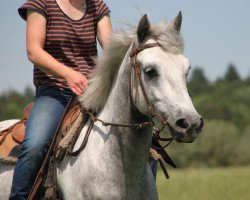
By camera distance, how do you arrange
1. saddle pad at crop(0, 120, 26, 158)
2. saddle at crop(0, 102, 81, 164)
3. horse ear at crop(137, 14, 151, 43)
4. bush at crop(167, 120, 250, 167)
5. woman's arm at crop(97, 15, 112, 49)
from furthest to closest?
bush at crop(167, 120, 250, 167) < woman's arm at crop(97, 15, 112, 49) < saddle pad at crop(0, 120, 26, 158) < saddle at crop(0, 102, 81, 164) < horse ear at crop(137, 14, 151, 43)

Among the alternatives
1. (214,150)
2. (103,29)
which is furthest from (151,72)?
(214,150)

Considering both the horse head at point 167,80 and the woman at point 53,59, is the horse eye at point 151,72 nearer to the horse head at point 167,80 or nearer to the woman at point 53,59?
the horse head at point 167,80

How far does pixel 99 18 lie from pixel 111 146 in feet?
5.59

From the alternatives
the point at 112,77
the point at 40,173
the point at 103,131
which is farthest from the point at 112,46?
the point at 40,173

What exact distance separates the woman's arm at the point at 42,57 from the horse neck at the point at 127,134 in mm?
430

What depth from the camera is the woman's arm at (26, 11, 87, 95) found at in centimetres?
601

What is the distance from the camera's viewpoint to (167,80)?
5.20 metres

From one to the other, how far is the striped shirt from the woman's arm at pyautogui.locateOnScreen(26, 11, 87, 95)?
0.36ft

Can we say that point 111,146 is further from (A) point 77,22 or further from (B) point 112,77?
(A) point 77,22

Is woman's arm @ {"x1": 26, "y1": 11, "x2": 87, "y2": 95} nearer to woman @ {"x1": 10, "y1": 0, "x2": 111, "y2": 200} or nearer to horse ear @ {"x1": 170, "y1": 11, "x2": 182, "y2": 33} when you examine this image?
woman @ {"x1": 10, "y1": 0, "x2": 111, "y2": 200}

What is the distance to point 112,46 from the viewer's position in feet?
19.3

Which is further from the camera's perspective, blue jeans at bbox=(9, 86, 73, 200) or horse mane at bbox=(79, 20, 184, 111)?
blue jeans at bbox=(9, 86, 73, 200)

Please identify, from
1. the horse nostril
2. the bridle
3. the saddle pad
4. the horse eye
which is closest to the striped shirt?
the saddle pad

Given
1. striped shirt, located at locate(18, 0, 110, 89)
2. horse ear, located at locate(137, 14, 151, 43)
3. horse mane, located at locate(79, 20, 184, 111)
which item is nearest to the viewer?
horse ear, located at locate(137, 14, 151, 43)
